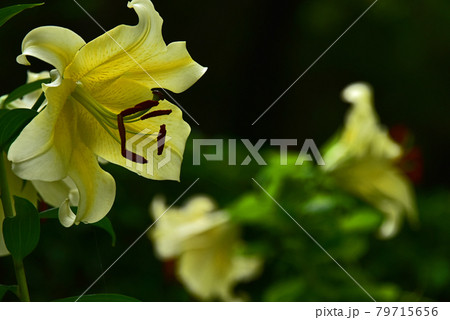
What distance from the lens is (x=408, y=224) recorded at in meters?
1.63

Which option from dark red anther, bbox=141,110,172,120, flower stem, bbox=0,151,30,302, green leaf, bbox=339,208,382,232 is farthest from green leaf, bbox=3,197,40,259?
green leaf, bbox=339,208,382,232

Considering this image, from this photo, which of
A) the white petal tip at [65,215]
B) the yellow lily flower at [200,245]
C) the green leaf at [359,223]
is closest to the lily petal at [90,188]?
the white petal tip at [65,215]

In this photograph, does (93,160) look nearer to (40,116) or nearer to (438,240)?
(40,116)

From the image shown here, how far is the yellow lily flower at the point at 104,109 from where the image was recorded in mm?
478

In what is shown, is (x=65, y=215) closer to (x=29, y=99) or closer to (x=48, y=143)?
(x=48, y=143)

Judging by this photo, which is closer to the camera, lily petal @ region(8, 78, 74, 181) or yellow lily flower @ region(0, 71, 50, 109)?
lily petal @ region(8, 78, 74, 181)

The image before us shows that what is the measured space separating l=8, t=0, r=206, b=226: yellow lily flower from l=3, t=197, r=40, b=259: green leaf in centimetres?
3

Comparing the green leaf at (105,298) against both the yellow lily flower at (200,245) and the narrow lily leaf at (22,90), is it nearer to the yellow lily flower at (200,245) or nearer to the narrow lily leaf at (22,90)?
the narrow lily leaf at (22,90)

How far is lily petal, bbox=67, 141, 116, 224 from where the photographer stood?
505mm

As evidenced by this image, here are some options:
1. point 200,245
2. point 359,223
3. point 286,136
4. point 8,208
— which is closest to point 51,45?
point 8,208

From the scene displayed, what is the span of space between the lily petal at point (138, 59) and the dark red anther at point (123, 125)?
0.06 ft

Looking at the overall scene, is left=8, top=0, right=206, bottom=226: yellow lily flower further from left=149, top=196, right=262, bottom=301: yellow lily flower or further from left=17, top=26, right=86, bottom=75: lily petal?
left=149, top=196, right=262, bottom=301: yellow lily flower
